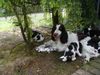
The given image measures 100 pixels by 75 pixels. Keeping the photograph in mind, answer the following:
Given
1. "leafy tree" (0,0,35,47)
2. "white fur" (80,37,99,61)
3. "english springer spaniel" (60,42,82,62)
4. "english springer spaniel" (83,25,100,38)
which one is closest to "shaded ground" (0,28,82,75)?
"english springer spaniel" (60,42,82,62)

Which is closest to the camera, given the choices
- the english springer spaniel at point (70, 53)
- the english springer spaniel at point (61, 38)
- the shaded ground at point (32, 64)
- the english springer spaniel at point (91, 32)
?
the shaded ground at point (32, 64)

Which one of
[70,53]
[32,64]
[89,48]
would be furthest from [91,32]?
[32,64]

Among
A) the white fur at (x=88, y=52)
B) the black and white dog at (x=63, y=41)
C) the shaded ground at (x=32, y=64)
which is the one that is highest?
the black and white dog at (x=63, y=41)

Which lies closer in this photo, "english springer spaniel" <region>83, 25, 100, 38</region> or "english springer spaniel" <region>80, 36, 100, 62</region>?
"english springer spaniel" <region>80, 36, 100, 62</region>

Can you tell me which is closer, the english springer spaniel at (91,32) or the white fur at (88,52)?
the white fur at (88,52)

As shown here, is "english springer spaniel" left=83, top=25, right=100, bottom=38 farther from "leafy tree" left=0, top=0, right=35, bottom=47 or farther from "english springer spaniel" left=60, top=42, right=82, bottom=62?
"leafy tree" left=0, top=0, right=35, bottom=47

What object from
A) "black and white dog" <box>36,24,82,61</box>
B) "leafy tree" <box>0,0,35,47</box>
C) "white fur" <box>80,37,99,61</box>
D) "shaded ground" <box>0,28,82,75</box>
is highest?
"leafy tree" <box>0,0,35,47</box>

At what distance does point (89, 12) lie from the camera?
5.60 meters

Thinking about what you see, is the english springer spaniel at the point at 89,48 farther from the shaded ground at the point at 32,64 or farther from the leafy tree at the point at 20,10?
the leafy tree at the point at 20,10

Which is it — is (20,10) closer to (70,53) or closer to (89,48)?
(70,53)

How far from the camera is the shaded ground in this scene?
4.18 metres

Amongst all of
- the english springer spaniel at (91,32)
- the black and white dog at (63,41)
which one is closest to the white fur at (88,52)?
the black and white dog at (63,41)

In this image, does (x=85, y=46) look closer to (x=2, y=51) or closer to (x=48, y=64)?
(x=48, y=64)

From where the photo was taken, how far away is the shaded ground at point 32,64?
4.18 meters
